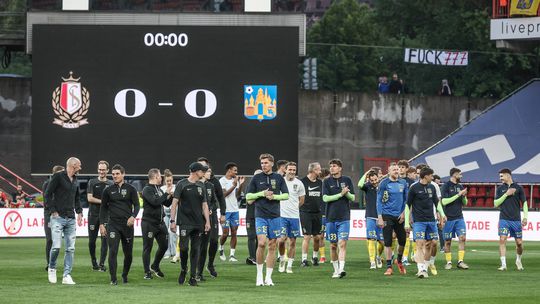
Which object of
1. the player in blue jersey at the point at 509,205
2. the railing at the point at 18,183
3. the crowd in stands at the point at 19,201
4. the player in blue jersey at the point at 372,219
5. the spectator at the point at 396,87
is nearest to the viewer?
the player in blue jersey at the point at 372,219

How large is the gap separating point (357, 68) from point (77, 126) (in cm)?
5237

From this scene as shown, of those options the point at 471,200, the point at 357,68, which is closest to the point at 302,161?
the point at 471,200

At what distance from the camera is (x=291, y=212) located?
26422 millimetres

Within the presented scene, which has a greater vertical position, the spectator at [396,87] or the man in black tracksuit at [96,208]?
the spectator at [396,87]

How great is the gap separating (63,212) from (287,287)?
13.9ft

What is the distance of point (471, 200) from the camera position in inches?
2057

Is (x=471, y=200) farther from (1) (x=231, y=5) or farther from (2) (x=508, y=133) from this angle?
(1) (x=231, y=5)

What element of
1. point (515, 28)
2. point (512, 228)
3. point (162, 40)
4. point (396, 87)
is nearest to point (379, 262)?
point (512, 228)

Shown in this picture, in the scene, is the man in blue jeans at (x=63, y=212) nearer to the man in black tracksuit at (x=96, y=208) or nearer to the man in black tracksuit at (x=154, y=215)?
the man in black tracksuit at (x=154, y=215)

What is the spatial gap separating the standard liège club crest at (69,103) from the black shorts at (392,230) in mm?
14922

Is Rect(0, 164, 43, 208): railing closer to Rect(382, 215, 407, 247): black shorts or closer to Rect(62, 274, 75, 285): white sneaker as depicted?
Rect(382, 215, 407, 247): black shorts

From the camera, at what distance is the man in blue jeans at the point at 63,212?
22.2 meters

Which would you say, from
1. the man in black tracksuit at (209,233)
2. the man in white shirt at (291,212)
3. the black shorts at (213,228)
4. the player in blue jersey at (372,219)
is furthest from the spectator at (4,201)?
the black shorts at (213,228)

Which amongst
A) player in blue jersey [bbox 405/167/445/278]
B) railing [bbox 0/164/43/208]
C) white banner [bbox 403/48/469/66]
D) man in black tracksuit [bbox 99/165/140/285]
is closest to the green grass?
man in black tracksuit [bbox 99/165/140/285]
